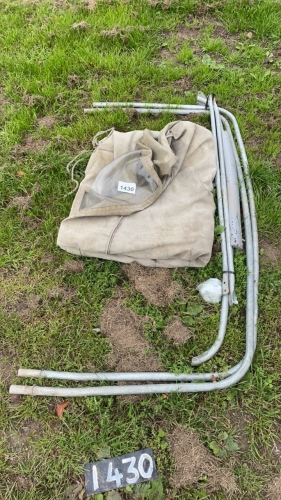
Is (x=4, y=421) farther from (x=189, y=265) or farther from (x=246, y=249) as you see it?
(x=246, y=249)

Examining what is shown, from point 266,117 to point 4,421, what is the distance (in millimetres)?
3315

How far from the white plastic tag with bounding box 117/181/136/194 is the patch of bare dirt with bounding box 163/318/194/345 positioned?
100cm

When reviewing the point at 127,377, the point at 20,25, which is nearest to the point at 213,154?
the point at 127,377

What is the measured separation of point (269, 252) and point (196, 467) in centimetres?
156

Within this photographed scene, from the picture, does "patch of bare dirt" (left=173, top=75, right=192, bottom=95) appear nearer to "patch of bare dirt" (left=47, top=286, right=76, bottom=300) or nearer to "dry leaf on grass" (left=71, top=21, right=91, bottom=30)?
"dry leaf on grass" (left=71, top=21, right=91, bottom=30)

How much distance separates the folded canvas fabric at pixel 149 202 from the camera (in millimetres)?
2734

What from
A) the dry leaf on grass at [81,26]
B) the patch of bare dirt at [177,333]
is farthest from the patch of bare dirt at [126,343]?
the dry leaf on grass at [81,26]

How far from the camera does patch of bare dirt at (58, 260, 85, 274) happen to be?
2865mm

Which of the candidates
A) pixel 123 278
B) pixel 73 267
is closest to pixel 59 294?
pixel 73 267

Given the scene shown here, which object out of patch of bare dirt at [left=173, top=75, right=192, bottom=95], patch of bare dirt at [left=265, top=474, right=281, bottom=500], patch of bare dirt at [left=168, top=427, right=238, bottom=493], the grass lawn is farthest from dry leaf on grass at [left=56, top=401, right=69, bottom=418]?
patch of bare dirt at [left=173, top=75, right=192, bottom=95]

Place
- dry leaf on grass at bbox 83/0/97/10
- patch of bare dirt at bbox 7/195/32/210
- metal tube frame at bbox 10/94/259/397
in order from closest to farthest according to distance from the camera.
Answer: metal tube frame at bbox 10/94/259/397
patch of bare dirt at bbox 7/195/32/210
dry leaf on grass at bbox 83/0/97/10

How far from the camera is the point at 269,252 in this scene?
116 inches

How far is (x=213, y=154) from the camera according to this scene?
313cm

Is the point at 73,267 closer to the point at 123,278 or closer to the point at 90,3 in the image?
the point at 123,278
